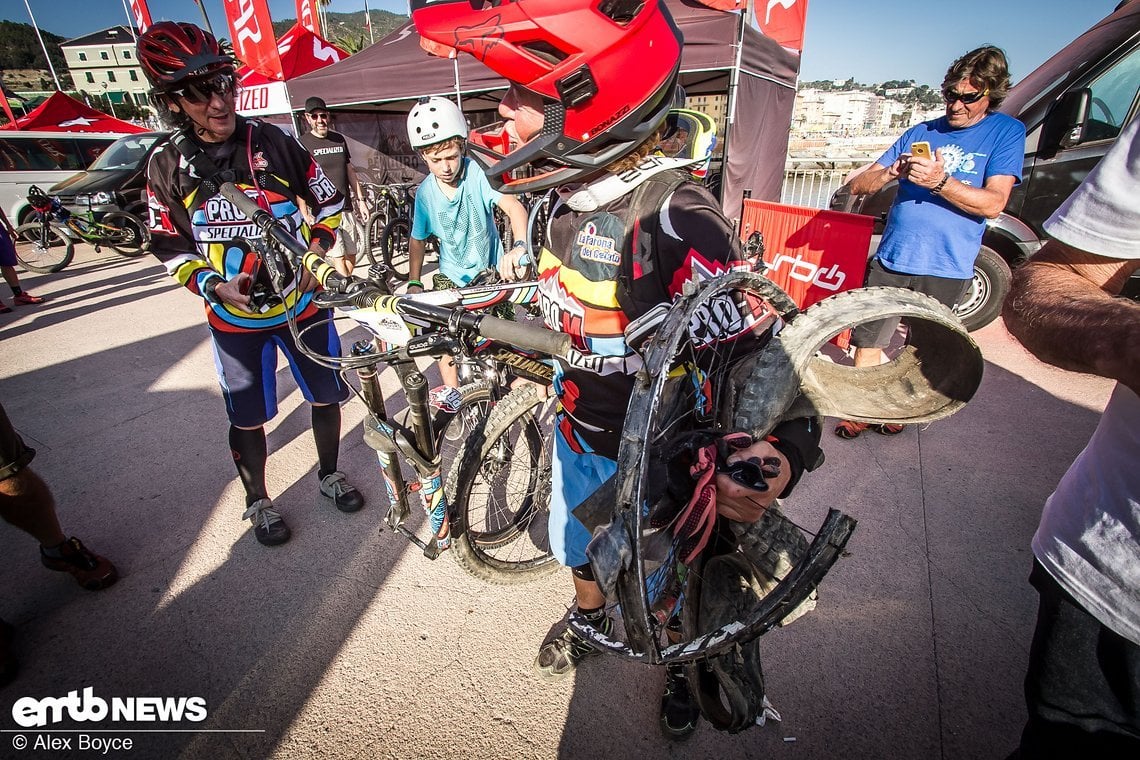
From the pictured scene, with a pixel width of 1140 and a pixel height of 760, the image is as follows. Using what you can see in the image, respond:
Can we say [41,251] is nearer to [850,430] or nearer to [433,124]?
[433,124]

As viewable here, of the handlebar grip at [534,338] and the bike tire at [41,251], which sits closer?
the handlebar grip at [534,338]

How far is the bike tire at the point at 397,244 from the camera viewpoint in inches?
326

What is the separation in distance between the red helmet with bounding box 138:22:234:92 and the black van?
507 cm

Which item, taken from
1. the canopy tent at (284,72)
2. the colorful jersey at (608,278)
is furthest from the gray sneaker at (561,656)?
the canopy tent at (284,72)

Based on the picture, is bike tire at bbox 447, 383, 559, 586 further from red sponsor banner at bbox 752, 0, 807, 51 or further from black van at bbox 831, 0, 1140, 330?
red sponsor banner at bbox 752, 0, 807, 51

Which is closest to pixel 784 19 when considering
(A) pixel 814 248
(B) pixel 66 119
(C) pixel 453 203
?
(A) pixel 814 248

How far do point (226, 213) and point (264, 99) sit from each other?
35.3ft

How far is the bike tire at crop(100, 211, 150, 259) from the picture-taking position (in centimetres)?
1024

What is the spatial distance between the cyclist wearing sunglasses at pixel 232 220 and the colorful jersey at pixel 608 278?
1414 millimetres

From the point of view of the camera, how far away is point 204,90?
2.31 meters

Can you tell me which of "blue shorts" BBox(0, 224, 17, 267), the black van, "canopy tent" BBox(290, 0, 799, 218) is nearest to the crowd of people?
the black van

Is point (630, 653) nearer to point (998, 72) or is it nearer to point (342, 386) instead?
point (342, 386)

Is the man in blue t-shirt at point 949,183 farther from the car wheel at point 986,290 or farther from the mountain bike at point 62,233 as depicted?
the mountain bike at point 62,233

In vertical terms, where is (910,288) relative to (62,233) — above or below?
above
